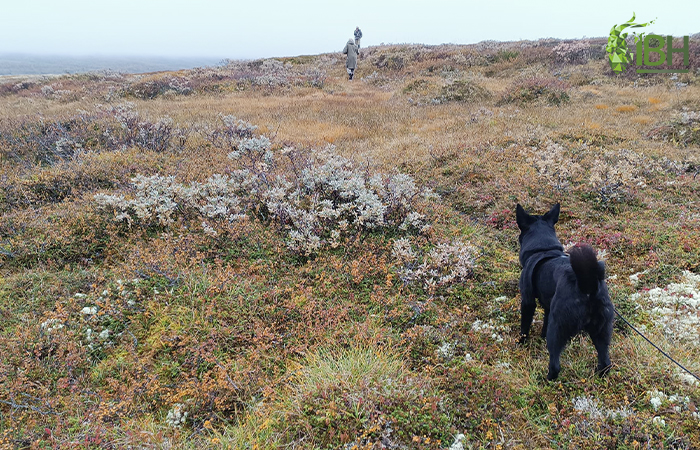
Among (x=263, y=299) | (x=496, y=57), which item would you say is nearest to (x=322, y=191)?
(x=263, y=299)

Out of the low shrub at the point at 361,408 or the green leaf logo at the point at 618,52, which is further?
the green leaf logo at the point at 618,52

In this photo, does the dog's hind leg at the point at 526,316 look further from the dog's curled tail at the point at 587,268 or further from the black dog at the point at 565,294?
the dog's curled tail at the point at 587,268

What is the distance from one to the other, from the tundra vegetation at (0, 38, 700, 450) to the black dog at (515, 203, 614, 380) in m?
0.41

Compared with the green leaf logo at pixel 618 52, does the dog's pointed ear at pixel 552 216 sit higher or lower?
lower

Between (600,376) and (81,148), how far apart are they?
1162 centimetres

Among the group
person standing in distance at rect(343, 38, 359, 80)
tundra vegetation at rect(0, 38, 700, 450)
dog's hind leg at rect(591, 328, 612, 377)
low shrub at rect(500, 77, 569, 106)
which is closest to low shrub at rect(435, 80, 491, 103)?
low shrub at rect(500, 77, 569, 106)

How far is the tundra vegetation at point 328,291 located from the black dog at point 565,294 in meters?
0.41

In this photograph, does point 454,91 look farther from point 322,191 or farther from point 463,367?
point 463,367

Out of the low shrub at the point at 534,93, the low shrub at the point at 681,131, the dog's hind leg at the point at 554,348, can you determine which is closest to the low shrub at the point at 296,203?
the dog's hind leg at the point at 554,348

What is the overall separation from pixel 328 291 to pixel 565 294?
2700mm

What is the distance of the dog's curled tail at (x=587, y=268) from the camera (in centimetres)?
258

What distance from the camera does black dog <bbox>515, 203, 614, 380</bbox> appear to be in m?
2.65

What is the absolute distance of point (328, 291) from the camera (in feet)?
15.2

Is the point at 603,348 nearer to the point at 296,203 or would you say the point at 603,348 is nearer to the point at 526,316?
the point at 526,316
